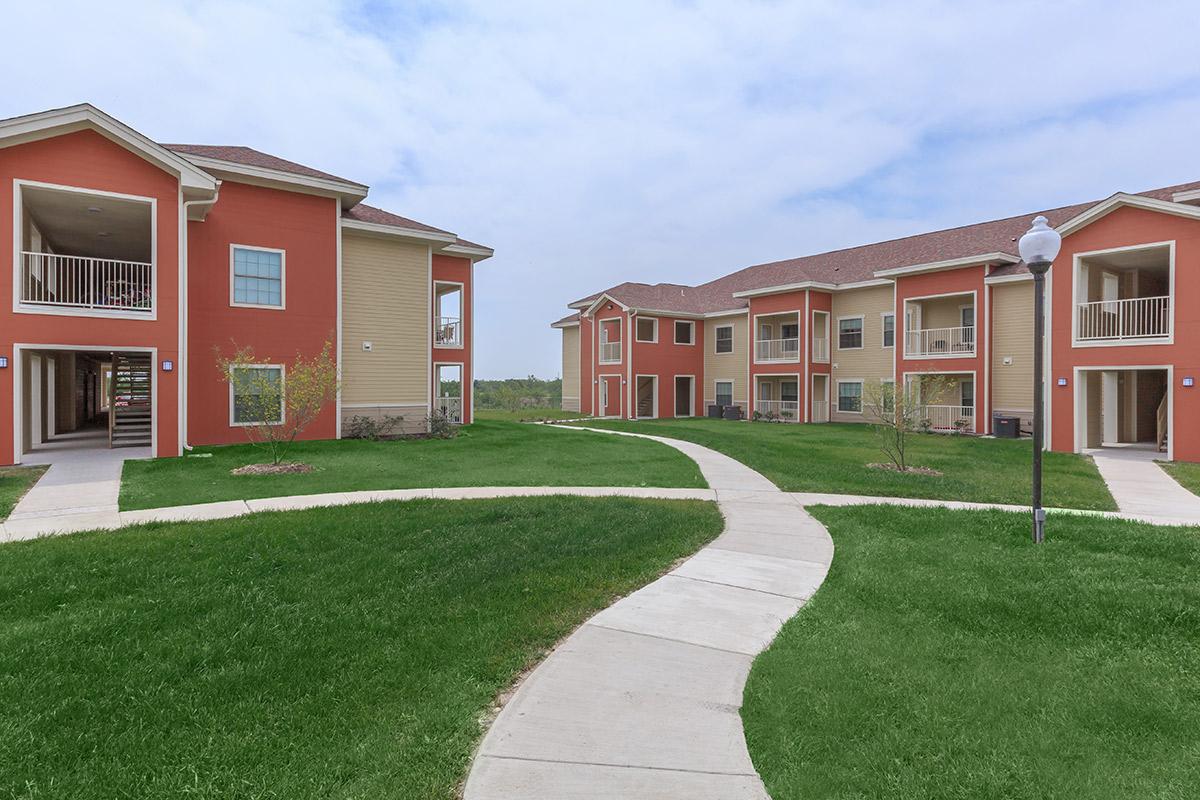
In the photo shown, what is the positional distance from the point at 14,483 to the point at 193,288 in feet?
22.4

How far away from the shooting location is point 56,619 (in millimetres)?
4375

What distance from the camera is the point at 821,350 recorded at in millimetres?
29688

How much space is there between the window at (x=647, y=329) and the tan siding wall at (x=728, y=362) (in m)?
3.48

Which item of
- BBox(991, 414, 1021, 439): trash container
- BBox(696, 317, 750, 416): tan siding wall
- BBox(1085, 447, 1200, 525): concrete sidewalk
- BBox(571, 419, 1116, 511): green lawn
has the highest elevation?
BBox(696, 317, 750, 416): tan siding wall

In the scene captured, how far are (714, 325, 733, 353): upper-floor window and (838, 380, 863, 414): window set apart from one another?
6.59 m

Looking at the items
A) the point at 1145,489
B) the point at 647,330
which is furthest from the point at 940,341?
the point at 1145,489

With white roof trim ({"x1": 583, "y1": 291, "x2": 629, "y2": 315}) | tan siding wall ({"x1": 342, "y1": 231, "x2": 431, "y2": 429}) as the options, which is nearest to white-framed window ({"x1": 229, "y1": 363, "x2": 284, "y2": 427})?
tan siding wall ({"x1": 342, "y1": 231, "x2": 431, "y2": 429})

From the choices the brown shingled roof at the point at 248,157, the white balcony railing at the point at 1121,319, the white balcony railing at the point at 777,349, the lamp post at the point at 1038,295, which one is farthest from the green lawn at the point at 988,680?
the white balcony railing at the point at 777,349

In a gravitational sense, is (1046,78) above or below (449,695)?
above

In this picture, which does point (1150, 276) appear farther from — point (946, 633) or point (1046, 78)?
point (946, 633)

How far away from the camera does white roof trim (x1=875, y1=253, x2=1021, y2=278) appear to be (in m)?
22.5

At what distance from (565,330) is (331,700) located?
1449 inches

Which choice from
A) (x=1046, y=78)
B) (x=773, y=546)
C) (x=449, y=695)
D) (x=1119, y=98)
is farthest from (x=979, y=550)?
(x=1119, y=98)

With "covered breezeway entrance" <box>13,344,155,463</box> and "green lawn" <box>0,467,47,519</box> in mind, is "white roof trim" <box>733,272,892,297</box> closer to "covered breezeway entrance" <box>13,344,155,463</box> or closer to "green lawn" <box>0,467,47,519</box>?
"covered breezeway entrance" <box>13,344,155,463</box>
